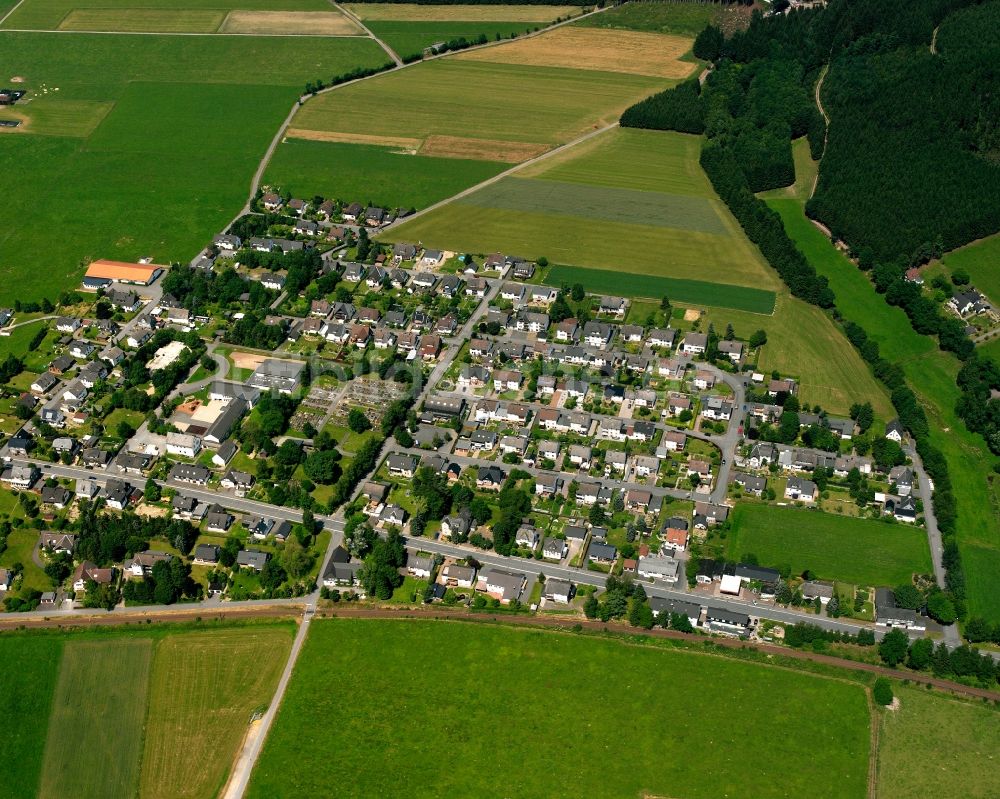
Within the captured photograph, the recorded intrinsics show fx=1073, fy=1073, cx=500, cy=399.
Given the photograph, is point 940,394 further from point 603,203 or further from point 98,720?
point 98,720

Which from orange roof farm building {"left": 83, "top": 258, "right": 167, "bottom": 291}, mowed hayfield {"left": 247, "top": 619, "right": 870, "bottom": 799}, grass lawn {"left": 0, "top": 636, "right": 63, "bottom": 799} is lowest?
grass lawn {"left": 0, "top": 636, "right": 63, "bottom": 799}

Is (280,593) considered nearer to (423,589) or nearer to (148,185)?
(423,589)

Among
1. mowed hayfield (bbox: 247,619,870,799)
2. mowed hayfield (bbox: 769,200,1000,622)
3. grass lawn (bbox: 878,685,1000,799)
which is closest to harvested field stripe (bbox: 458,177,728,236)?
mowed hayfield (bbox: 769,200,1000,622)

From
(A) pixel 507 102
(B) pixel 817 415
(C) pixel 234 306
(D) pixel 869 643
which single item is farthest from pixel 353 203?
(D) pixel 869 643

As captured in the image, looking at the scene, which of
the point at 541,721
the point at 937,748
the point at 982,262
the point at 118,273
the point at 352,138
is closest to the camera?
the point at 937,748

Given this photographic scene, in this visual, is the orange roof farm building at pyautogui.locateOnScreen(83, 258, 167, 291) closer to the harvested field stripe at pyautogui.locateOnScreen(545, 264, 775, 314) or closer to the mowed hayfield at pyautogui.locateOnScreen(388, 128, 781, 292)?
the mowed hayfield at pyautogui.locateOnScreen(388, 128, 781, 292)

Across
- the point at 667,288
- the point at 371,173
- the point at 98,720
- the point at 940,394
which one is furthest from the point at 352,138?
the point at 98,720

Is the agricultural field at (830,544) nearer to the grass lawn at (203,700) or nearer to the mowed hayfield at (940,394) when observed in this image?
the mowed hayfield at (940,394)

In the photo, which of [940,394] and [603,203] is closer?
[940,394]
